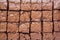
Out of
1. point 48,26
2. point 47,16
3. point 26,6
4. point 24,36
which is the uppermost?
point 26,6

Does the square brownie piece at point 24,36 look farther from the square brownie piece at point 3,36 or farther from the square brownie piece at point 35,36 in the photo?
the square brownie piece at point 3,36

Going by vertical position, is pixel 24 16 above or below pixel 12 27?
above

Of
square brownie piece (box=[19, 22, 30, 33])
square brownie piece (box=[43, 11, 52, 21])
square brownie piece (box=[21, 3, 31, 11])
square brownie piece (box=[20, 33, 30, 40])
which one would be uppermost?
square brownie piece (box=[21, 3, 31, 11])

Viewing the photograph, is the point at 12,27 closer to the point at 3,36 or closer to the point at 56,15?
the point at 3,36

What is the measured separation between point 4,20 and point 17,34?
0.20 m

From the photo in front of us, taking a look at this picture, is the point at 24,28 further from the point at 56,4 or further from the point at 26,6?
the point at 56,4

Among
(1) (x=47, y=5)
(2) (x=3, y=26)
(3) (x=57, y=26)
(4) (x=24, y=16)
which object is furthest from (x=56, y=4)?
(2) (x=3, y=26)

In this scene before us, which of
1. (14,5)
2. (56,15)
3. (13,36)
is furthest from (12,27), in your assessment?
(56,15)

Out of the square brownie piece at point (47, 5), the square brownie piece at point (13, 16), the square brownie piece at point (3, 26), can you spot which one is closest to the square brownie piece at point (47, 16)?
the square brownie piece at point (47, 5)

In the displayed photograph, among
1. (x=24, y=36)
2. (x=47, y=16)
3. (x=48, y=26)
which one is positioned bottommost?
(x=24, y=36)

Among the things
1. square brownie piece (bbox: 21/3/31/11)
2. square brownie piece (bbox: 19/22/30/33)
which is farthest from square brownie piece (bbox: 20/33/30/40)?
square brownie piece (bbox: 21/3/31/11)

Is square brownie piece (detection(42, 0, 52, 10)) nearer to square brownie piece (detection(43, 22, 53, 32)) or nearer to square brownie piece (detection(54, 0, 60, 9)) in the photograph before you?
square brownie piece (detection(54, 0, 60, 9))

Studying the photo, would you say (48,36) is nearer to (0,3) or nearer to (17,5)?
(17,5)

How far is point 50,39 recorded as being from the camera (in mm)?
938
